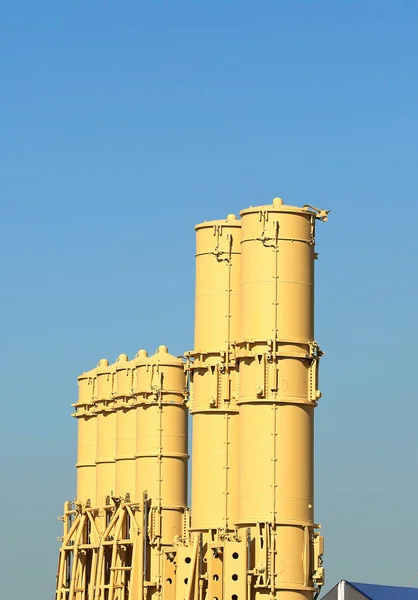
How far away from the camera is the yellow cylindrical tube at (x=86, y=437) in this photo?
74.6 meters

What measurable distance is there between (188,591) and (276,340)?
767 centimetres

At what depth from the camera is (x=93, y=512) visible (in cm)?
7106

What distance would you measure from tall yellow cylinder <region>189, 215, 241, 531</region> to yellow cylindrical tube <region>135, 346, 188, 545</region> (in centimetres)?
1044

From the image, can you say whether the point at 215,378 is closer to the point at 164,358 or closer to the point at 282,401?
the point at 282,401

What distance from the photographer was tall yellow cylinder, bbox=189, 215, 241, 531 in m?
54.6

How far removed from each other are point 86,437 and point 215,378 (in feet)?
70.1

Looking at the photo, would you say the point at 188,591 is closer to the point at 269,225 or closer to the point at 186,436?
the point at 269,225

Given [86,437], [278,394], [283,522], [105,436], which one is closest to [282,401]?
[278,394]

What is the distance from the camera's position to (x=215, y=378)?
54.9 m

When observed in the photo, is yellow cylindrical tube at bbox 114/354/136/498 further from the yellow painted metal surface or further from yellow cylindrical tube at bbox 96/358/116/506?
the yellow painted metal surface

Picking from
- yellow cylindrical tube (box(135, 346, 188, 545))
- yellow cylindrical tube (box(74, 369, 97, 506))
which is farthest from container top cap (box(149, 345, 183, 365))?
yellow cylindrical tube (box(74, 369, 97, 506))

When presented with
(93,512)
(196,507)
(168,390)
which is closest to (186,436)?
(168,390)

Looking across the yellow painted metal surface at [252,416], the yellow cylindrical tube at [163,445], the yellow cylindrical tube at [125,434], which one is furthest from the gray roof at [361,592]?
the yellow cylindrical tube at [125,434]

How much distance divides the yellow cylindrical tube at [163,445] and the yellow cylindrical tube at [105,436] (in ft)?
14.7
